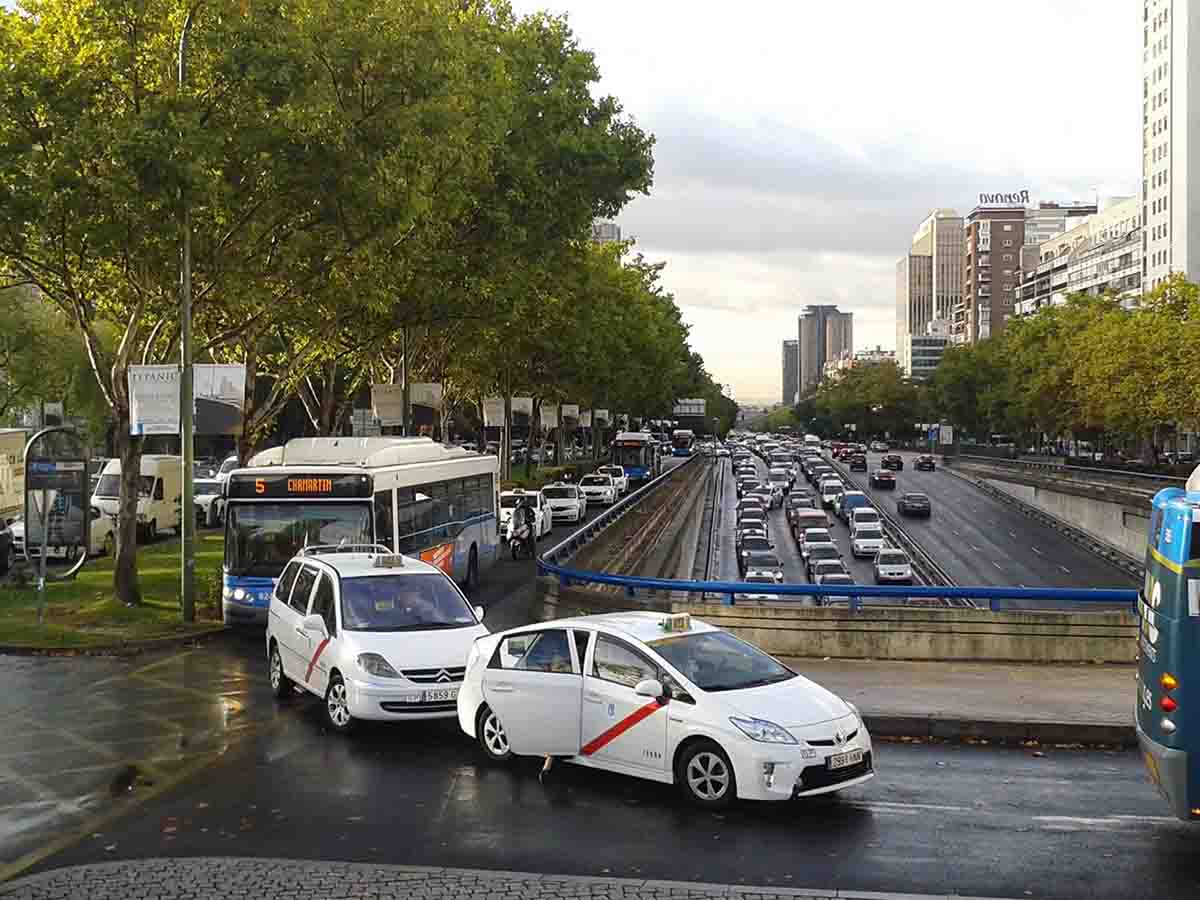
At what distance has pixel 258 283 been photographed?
969 inches

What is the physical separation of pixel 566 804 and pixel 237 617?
11.1m

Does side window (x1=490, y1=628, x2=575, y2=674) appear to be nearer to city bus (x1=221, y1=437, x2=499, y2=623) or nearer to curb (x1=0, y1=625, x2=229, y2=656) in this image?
city bus (x1=221, y1=437, x2=499, y2=623)

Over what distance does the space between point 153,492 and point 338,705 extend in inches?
1149

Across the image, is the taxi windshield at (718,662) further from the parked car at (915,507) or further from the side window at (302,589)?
the parked car at (915,507)

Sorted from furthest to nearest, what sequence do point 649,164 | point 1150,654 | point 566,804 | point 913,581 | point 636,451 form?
point 636,451 → point 913,581 → point 649,164 → point 566,804 → point 1150,654

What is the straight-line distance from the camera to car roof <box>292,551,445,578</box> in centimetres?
1474

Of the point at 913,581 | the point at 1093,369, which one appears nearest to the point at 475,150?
the point at 913,581

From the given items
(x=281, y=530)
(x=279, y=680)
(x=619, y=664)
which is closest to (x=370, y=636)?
(x=279, y=680)

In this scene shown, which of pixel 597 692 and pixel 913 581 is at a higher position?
pixel 597 692

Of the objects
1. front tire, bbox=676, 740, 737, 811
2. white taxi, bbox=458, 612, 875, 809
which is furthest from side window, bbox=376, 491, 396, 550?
front tire, bbox=676, 740, 737, 811

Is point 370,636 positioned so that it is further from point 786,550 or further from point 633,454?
point 633,454

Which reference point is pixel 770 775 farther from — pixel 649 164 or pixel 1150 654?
pixel 649 164

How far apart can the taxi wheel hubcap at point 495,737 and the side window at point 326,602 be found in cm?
275

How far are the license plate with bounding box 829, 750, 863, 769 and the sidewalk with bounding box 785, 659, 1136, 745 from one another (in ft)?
9.96
